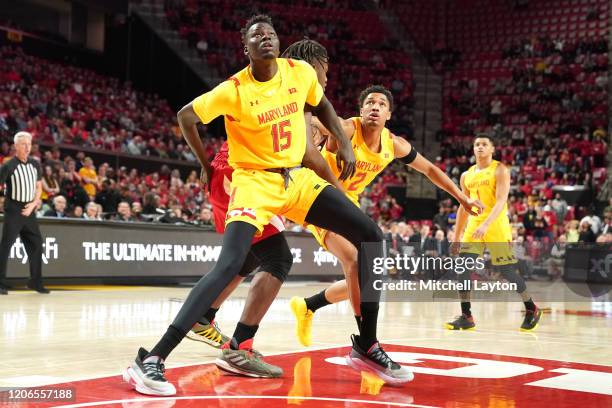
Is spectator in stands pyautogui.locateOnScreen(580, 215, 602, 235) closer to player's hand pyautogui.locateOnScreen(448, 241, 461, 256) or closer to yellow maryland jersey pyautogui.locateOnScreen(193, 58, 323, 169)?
player's hand pyautogui.locateOnScreen(448, 241, 461, 256)

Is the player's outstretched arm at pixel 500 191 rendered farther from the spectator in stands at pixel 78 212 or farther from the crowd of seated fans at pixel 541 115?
A: the crowd of seated fans at pixel 541 115

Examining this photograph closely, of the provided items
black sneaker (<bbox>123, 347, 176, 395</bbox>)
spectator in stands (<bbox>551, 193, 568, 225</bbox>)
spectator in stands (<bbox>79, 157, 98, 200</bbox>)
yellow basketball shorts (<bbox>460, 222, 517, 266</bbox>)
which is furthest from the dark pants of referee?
spectator in stands (<bbox>551, 193, 568, 225</bbox>)

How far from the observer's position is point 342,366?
5152mm

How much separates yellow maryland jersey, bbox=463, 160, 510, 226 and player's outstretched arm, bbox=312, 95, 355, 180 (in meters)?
3.98

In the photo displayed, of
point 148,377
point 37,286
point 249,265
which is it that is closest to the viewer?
point 148,377

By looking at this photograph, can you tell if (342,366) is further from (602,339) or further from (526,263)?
(526,263)

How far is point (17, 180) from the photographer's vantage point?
10.6m

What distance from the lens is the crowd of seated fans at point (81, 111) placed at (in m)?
18.9

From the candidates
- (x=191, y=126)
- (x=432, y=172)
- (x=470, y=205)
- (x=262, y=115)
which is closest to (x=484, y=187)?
(x=470, y=205)

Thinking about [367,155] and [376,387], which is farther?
[367,155]

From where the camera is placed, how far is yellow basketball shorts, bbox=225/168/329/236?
4441 millimetres

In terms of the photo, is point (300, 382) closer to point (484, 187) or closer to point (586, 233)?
point (484, 187)

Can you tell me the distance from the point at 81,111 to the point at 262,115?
1814cm

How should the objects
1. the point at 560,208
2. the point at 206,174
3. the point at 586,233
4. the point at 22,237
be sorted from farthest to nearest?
the point at 560,208 → the point at 586,233 → the point at 22,237 → the point at 206,174
